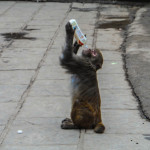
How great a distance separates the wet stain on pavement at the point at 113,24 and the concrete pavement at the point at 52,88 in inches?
1.0

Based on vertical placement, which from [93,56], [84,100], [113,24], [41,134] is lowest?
[113,24]

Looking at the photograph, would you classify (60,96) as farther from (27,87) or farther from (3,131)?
(3,131)

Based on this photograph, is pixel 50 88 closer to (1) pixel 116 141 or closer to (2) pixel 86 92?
(2) pixel 86 92

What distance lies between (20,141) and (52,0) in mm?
9886

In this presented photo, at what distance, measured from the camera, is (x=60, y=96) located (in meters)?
6.83

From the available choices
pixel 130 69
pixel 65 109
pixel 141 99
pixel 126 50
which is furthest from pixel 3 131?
pixel 126 50

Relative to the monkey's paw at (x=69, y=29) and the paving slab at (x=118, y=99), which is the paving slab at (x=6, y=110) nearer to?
the paving slab at (x=118, y=99)

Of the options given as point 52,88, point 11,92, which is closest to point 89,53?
point 52,88

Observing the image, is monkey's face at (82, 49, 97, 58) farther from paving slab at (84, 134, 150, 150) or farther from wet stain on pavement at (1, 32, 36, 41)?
wet stain on pavement at (1, 32, 36, 41)

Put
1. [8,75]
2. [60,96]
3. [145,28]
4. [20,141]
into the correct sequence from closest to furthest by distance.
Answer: [20,141] < [60,96] < [8,75] < [145,28]

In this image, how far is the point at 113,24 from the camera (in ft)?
38.3

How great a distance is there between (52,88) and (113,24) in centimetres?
495

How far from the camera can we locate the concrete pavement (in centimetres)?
536

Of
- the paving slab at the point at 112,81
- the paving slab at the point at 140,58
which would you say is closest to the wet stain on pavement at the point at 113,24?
the paving slab at the point at 140,58
